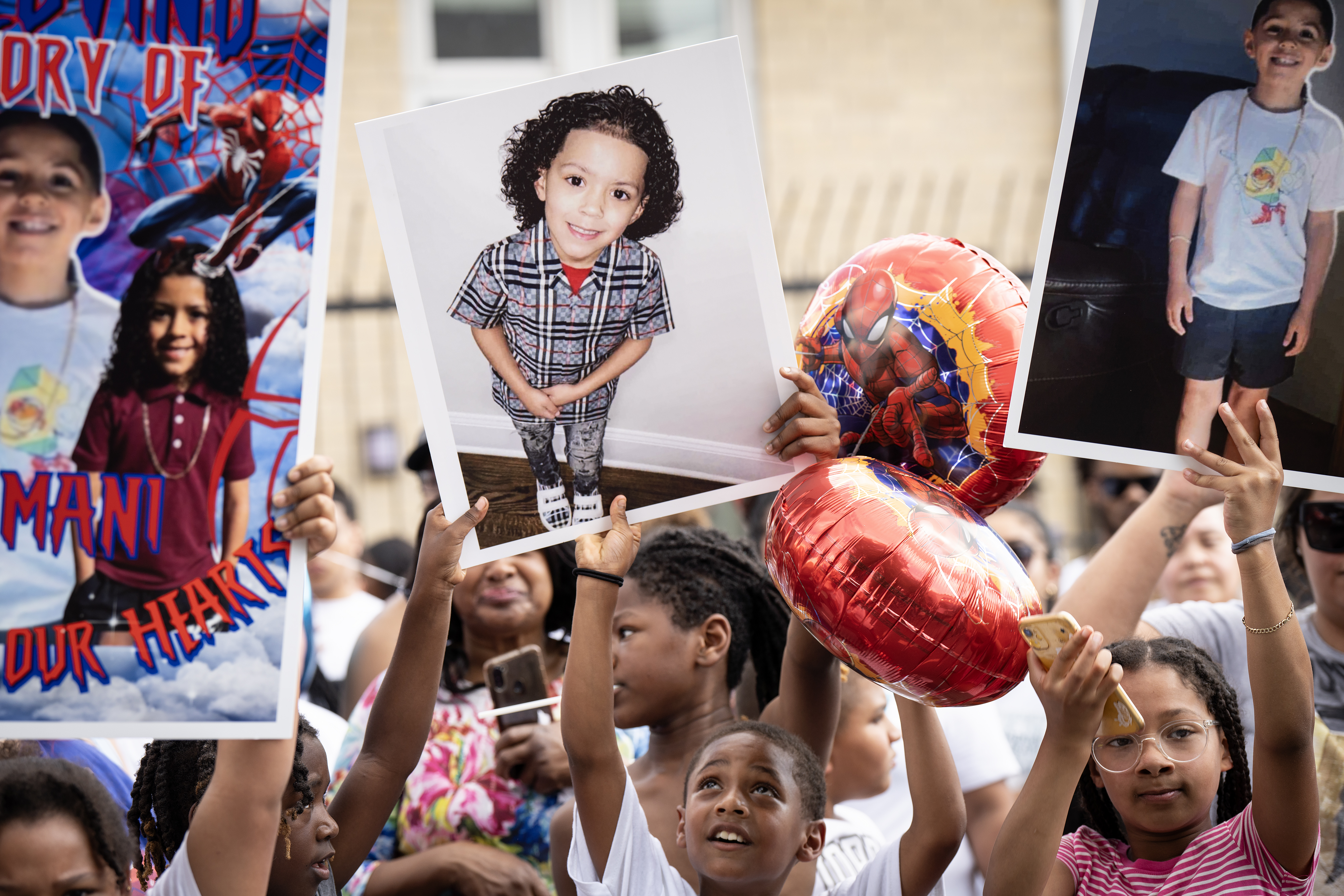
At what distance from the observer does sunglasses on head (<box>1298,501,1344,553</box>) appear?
2166mm

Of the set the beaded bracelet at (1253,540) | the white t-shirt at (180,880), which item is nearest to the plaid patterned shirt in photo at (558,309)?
the white t-shirt at (180,880)

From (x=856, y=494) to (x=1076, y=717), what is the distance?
1.26 feet

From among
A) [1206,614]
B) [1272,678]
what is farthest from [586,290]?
[1206,614]

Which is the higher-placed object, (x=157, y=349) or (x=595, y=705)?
(x=157, y=349)

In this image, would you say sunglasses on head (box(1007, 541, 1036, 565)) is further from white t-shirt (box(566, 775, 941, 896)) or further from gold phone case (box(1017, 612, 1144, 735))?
gold phone case (box(1017, 612, 1144, 735))

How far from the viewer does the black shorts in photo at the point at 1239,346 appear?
167 centimetres

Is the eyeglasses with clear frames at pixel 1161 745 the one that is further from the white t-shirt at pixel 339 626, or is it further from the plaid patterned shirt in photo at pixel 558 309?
the white t-shirt at pixel 339 626

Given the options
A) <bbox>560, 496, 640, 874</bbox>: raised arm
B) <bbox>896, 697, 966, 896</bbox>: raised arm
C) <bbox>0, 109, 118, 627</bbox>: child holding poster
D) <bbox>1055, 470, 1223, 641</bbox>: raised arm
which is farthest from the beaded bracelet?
<bbox>0, 109, 118, 627</bbox>: child holding poster

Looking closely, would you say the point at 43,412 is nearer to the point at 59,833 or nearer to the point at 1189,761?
the point at 59,833

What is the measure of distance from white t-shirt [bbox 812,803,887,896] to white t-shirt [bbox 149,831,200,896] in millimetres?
943

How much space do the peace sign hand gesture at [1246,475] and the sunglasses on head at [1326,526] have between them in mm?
608

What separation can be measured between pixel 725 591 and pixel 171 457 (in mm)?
1092

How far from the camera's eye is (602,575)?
1765 millimetres

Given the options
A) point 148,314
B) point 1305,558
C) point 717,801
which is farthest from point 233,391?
point 1305,558
